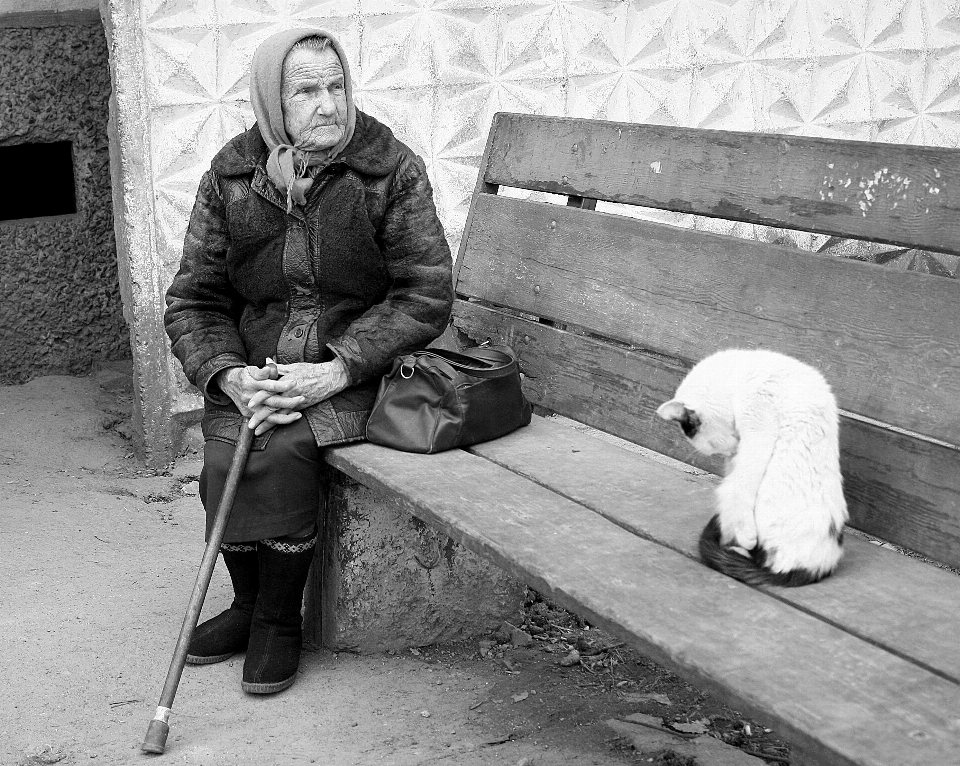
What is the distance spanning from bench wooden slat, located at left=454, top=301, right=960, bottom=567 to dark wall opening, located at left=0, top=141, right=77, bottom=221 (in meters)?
2.41

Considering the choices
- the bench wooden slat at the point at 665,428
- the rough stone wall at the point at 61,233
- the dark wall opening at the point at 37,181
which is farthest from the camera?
the dark wall opening at the point at 37,181

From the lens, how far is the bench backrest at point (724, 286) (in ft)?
8.03

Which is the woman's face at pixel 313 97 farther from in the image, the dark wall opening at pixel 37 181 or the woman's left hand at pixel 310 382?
the dark wall opening at pixel 37 181

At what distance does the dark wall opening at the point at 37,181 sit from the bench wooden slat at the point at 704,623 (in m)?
3.02

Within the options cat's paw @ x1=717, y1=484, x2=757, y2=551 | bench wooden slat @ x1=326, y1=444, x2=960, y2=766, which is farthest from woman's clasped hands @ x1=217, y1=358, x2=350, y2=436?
cat's paw @ x1=717, y1=484, x2=757, y2=551

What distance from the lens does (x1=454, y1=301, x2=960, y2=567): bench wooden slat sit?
7.97ft

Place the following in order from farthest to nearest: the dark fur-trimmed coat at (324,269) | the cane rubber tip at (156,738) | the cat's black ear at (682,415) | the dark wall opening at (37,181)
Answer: the dark wall opening at (37,181) → the dark fur-trimmed coat at (324,269) → the cane rubber tip at (156,738) → the cat's black ear at (682,415)

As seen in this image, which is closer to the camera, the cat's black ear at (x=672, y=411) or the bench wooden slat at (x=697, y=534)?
the bench wooden slat at (x=697, y=534)

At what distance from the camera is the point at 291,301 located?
126 inches

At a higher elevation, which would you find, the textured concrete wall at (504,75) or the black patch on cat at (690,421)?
the textured concrete wall at (504,75)

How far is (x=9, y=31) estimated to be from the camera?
4.73 metres

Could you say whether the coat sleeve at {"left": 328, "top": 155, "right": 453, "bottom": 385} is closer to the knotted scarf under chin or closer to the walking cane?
the knotted scarf under chin

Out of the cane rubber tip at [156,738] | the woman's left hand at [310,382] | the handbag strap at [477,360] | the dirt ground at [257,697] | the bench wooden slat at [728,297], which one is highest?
the bench wooden slat at [728,297]

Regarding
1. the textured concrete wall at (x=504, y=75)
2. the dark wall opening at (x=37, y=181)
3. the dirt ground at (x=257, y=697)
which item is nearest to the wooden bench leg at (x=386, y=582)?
the dirt ground at (x=257, y=697)
